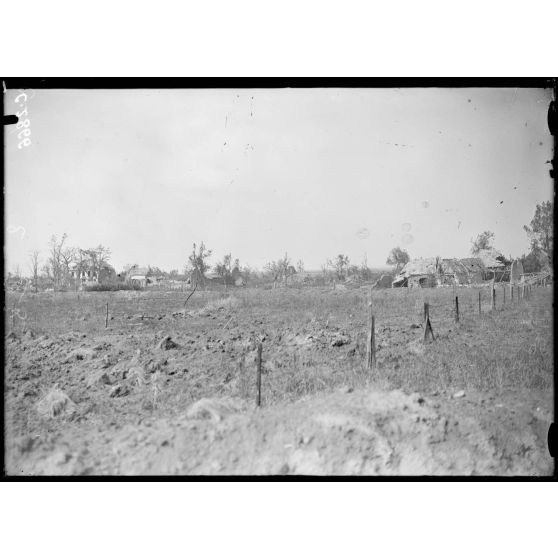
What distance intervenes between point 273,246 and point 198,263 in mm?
657

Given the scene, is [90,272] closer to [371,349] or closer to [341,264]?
[341,264]

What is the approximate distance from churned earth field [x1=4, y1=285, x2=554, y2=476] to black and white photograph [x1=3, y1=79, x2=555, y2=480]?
2 cm

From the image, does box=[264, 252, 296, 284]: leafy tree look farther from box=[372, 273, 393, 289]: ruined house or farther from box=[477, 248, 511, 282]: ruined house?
box=[477, 248, 511, 282]: ruined house

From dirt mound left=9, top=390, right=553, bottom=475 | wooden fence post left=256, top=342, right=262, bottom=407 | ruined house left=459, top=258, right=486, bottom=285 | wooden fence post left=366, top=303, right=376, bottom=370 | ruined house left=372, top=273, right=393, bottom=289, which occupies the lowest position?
dirt mound left=9, top=390, right=553, bottom=475

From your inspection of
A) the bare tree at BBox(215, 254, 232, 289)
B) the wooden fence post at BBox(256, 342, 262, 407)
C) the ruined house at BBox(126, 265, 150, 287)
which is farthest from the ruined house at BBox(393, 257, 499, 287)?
the ruined house at BBox(126, 265, 150, 287)

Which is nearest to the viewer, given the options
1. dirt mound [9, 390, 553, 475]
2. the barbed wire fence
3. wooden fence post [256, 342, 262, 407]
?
dirt mound [9, 390, 553, 475]

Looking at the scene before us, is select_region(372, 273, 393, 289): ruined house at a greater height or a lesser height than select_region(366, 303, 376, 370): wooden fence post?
greater

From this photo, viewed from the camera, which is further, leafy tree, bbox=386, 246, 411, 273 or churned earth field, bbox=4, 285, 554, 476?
leafy tree, bbox=386, 246, 411, 273

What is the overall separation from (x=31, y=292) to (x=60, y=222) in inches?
25.3

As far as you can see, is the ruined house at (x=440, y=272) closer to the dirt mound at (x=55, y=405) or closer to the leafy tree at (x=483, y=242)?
the leafy tree at (x=483, y=242)

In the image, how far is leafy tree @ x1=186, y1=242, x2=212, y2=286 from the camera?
2807 mm

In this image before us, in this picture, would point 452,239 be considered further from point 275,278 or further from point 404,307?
point 275,278

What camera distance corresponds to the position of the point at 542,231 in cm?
277
